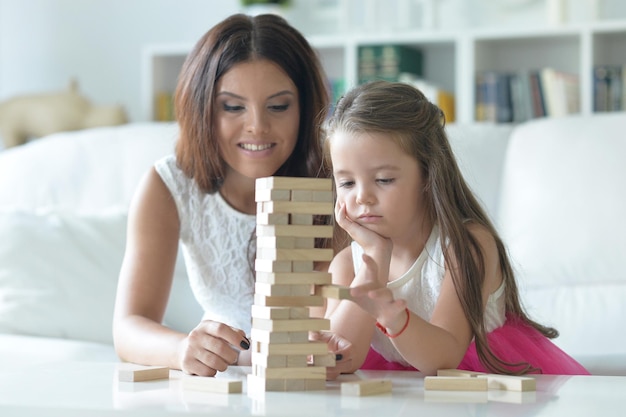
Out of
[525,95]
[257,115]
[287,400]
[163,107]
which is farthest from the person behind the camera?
[163,107]

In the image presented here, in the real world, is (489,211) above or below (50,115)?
below

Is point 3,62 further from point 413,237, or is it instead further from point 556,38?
point 413,237

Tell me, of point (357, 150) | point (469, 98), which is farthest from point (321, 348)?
point (469, 98)

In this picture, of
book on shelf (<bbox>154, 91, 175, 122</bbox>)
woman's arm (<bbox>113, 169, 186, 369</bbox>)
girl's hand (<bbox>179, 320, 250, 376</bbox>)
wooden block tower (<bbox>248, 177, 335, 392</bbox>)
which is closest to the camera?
wooden block tower (<bbox>248, 177, 335, 392</bbox>)

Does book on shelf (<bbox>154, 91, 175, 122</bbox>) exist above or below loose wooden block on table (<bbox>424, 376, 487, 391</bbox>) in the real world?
above

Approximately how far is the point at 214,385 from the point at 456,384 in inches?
9.9

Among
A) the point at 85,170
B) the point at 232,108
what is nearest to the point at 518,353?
the point at 232,108

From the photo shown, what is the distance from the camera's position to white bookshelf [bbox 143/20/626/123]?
3.11 m

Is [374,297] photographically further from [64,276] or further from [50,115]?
[50,115]

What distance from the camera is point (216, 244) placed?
5.86ft

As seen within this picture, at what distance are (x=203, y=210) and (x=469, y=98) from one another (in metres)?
1.67

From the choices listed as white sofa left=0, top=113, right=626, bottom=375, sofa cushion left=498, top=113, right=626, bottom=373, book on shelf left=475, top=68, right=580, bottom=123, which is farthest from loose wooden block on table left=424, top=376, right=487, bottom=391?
book on shelf left=475, top=68, right=580, bottom=123

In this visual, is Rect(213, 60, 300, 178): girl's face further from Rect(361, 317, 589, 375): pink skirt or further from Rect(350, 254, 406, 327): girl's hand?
Rect(350, 254, 406, 327): girl's hand

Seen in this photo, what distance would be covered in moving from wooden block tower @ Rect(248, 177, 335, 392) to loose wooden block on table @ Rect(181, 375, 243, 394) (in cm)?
2
